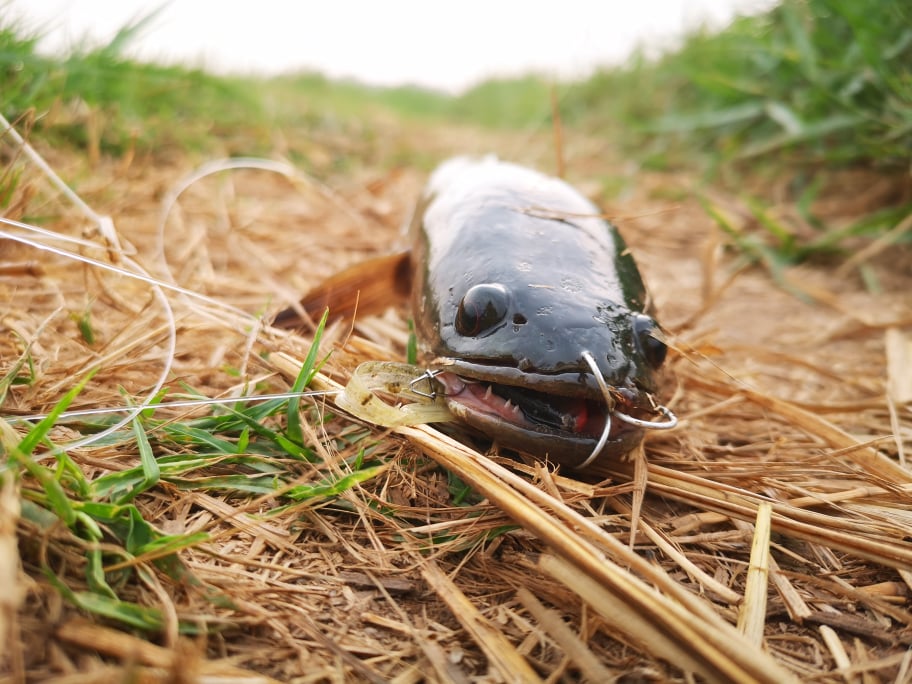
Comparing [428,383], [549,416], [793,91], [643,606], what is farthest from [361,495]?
[793,91]

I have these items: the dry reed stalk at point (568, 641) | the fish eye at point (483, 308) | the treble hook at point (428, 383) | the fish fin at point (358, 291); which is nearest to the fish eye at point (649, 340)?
the fish eye at point (483, 308)

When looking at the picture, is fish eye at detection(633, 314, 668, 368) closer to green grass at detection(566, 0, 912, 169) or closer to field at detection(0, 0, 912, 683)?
field at detection(0, 0, 912, 683)

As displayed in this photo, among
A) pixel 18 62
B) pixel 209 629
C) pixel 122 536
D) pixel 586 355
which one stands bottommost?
pixel 209 629

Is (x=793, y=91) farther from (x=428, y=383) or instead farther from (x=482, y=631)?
(x=482, y=631)

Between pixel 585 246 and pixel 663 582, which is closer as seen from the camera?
pixel 663 582

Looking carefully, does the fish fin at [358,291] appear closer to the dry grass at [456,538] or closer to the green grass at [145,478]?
the dry grass at [456,538]

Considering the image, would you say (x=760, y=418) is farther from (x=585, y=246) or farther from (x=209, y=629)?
(x=209, y=629)

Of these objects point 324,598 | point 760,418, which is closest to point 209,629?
point 324,598

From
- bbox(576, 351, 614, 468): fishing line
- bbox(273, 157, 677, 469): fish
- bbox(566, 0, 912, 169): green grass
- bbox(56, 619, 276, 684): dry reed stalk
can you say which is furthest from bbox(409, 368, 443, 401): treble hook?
bbox(566, 0, 912, 169): green grass
